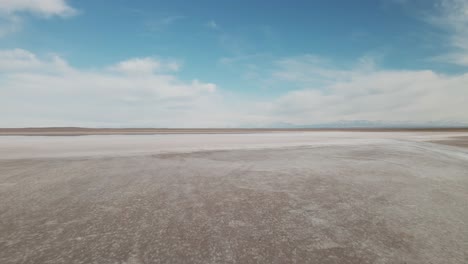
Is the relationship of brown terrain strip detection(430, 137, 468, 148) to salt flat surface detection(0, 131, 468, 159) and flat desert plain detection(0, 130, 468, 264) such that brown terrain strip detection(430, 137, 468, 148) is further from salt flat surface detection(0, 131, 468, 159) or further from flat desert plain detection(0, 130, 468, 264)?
flat desert plain detection(0, 130, 468, 264)

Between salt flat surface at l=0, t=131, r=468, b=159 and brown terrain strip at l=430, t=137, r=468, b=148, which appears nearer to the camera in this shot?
salt flat surface at l=0, t=131, r=468, b=159

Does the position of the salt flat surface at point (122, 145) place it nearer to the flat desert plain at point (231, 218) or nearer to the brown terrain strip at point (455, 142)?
the brown terrain strip at point (455, 142)

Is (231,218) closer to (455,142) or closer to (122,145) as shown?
(122,145)

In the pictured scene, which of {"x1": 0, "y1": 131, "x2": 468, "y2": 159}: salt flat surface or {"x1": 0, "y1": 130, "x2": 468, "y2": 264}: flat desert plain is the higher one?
{"x1": 0, "y1": 131, "x2": 468, "y2": 159}: salt flat surface

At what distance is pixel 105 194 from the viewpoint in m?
4.66

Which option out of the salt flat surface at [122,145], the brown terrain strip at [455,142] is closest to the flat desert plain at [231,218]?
the salt flat surface at [122,145]

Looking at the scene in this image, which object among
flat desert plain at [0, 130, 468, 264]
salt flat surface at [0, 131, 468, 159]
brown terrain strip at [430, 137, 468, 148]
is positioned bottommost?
brown terrain strip at [430, 137, 468, 148]

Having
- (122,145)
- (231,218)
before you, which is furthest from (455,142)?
(122,145)

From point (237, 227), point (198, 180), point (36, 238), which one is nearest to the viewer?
point (36, 238)

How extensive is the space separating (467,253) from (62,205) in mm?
6115

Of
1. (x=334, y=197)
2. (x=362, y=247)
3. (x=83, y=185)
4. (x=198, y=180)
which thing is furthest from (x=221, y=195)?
(x=83, y=185)

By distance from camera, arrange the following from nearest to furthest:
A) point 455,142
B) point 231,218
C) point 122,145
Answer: point 231,218, point 122,145, point 455,142

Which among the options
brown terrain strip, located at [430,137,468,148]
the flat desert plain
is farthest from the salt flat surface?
the flat desert plain

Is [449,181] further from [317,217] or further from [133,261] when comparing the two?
[133,261]
